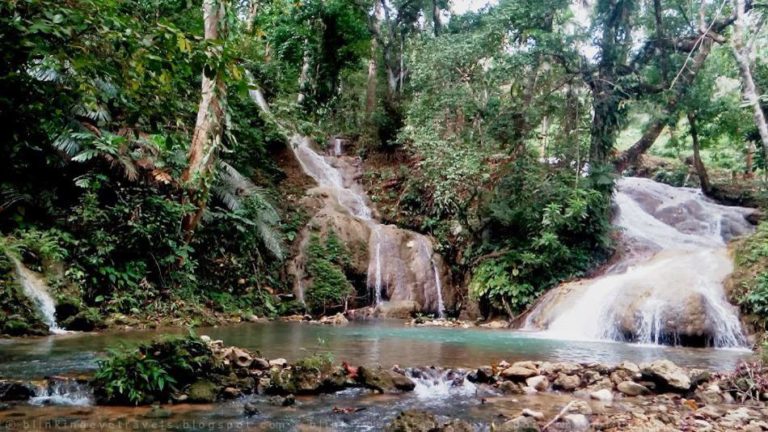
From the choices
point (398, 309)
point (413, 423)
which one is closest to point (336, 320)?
point (398, 309)

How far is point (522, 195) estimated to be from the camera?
15.1 metres

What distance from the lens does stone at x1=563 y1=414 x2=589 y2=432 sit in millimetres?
4516

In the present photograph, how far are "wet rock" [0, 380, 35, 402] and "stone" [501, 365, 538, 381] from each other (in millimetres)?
4557

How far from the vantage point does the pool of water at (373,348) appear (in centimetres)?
629

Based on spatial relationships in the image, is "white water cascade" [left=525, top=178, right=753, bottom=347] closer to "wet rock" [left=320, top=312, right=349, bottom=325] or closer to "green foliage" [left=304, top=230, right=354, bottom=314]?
"wet rock" [left=320, top=312, right=349, bottom=325]

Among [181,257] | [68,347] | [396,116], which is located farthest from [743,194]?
[68,347]

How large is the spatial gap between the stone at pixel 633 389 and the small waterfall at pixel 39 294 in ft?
26.5

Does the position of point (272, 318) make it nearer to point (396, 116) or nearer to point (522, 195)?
point (522, 195)

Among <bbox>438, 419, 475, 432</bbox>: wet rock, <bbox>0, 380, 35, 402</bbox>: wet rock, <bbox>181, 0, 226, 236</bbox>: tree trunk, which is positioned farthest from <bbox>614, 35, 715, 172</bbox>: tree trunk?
<bbox>0, 380, 35, 402</bbox>: wet rock

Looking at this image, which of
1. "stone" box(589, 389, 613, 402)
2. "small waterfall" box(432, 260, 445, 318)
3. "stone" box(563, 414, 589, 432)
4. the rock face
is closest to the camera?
"stone" box(563, 414, 589, 432)

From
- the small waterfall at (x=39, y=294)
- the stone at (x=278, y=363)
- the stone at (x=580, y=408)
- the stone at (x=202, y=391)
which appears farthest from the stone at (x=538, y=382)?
the small waterfall at (x=39, y=294)

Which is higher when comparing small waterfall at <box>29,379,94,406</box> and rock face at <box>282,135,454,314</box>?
rock face at <box>282,135,454,314</box>

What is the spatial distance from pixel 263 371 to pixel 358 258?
9571mm

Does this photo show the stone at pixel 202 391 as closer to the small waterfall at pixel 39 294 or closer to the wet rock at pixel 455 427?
the wet rock at pixel 455 427
